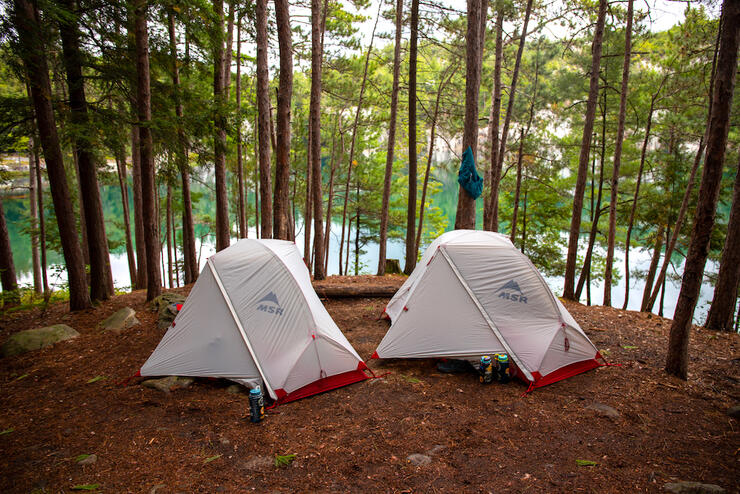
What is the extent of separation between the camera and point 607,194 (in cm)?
1919

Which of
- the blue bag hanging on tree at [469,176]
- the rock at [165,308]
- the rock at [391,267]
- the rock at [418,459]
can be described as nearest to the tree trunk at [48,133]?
the rock at [165,308]

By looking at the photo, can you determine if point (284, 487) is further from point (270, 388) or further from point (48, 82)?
point (48, 82)

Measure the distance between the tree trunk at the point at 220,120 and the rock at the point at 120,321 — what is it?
367 centimetres

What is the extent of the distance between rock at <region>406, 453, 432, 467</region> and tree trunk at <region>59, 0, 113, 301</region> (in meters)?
7.34

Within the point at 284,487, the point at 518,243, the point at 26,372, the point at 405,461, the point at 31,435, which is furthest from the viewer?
the point at 518,243

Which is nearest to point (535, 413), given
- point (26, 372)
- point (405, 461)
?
point (405, 461)

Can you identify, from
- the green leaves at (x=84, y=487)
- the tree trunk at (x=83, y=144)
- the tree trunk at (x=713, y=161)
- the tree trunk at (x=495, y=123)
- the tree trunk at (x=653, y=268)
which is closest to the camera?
the green leaves at (x=84, y=487)

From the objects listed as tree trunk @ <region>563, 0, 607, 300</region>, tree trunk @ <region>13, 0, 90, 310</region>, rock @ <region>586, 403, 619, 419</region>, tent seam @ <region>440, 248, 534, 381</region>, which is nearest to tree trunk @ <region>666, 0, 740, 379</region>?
rock @ <region>586, 403, 619, 419</region>

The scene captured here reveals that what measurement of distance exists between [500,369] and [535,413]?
2.49 ft

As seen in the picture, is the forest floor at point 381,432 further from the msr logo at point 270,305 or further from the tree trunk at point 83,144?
the tree trunk at point 83,144

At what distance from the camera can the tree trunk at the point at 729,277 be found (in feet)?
22.5

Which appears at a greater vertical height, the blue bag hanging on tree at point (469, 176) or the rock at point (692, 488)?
the blue bag hanging on tree at point (469, 176)

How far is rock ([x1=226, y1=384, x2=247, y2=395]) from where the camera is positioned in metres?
4.66

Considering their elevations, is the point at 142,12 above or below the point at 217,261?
above
